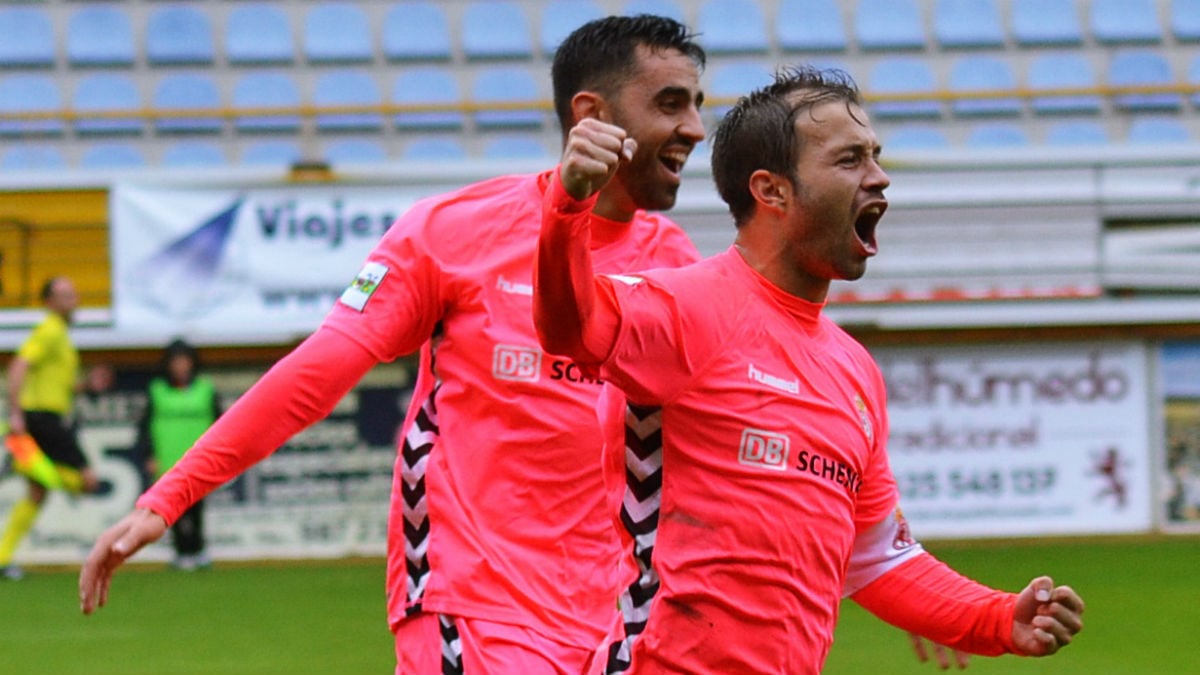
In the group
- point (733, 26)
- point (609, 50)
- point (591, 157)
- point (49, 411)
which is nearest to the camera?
point (591, 157)

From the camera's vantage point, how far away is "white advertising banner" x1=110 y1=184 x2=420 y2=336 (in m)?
13.4

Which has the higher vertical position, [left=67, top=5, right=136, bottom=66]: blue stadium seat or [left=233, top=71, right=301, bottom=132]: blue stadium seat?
[left=67, top=5, right=136, bottom=66]: blue stadium seat

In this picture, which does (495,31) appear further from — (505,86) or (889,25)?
(889,25)

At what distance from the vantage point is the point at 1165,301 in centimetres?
1433

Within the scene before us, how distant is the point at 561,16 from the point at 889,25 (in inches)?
134

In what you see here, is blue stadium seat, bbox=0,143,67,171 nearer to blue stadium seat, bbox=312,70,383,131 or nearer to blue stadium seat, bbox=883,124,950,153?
blue stadium seat, bbox=312,70,383,131

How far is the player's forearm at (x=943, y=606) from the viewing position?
3180 millimetres

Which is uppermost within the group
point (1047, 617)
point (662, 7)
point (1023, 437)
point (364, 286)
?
point (662, 7)

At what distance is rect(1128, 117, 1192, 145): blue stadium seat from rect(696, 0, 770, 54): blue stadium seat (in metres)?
3.71

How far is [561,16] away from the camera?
17422mm

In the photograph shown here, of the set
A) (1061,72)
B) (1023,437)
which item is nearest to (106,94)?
(1023,437)

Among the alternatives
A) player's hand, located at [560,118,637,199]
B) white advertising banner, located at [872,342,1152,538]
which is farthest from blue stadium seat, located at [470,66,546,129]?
player's hand, located at [560,118,637,199]

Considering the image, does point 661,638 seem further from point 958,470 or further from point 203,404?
point 958,470

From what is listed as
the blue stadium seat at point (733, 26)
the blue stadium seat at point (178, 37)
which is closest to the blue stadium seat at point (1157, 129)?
the blue stadium seat at point (733, 26)
